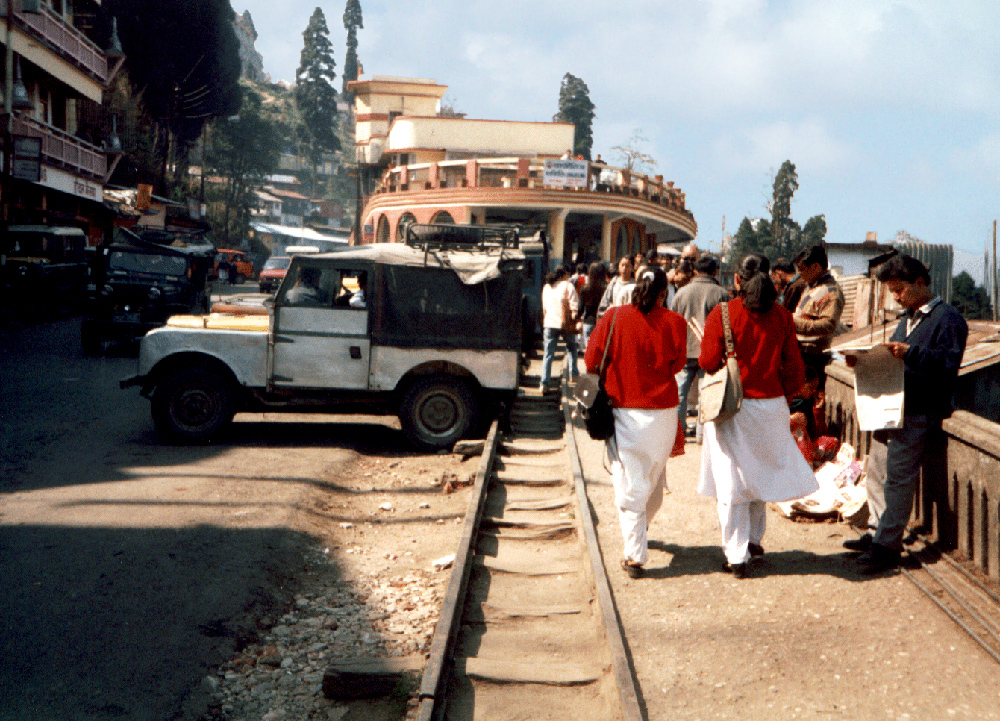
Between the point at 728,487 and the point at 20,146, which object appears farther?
the point at 20,146

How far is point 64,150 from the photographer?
94.3ft

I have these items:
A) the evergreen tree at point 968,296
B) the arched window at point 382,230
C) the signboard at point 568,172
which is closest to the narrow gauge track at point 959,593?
the evergreen tree at point 968,296

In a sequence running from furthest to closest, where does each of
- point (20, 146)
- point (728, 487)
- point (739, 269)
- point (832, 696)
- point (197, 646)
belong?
point (20, 146) → point (739, 269) → point (728, 487) → point (197, 646) → point (832, 696)

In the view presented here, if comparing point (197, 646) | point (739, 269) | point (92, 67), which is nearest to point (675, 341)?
point (739, 269)

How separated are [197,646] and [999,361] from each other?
6.13 metres

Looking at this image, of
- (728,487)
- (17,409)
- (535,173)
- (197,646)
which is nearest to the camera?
(197,646)

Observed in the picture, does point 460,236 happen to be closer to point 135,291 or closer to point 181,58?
point 135,291

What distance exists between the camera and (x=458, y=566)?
5449 millimetres

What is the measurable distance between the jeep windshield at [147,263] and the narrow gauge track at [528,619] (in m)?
11.1

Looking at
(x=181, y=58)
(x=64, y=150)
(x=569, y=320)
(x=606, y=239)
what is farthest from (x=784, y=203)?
(x=569, y=320)

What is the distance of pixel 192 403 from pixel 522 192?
24.1 meters

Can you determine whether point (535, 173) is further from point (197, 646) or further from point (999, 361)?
point (197, 646)

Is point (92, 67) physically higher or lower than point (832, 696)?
higher

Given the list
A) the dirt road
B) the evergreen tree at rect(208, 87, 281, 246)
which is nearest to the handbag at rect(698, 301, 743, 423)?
the dirt road
